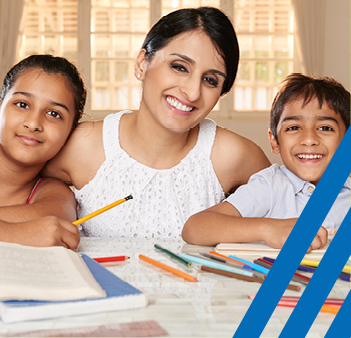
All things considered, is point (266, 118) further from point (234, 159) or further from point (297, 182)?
point (297, 182)

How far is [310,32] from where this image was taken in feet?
14.6

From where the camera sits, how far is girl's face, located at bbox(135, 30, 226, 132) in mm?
1002

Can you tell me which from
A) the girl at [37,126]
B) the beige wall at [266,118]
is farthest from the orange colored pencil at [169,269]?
the beige wall at [266,118]

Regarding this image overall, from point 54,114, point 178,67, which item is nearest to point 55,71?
point 54,114

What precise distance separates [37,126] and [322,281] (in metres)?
0.78

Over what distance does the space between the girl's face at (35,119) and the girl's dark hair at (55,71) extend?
0.03 meters

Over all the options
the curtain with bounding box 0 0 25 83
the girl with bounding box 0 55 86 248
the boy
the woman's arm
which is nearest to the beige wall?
the curtain with bounding box 0 0 25 83

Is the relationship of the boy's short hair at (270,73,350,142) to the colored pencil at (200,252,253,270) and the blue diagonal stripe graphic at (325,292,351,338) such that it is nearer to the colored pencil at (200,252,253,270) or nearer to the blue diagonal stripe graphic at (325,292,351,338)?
the colored pencil at (200,252,253,270)

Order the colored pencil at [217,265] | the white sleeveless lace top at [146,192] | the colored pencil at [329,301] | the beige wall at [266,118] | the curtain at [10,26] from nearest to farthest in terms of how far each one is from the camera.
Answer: the colored pencil at [329,301]
the colored pencil at [217,265]
the white sleeveless lace top at [146,192]
the beige wall at [266,118]
the curtain at [10,26]

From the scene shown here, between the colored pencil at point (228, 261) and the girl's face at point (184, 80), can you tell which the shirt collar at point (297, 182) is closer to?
the girl's face at point (184, 80)

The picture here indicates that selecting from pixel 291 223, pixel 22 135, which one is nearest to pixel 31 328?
pixel 291 223

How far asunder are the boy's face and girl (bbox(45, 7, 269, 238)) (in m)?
0.16

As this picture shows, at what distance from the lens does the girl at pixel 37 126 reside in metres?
0.95

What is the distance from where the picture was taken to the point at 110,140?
115 centimetres
